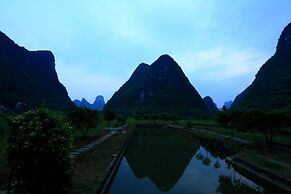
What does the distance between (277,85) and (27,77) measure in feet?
382

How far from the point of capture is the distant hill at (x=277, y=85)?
97031 millimetres

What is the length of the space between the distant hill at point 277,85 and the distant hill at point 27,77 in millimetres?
79284

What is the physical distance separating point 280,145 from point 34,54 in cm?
17359

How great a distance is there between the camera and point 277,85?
112250 mm

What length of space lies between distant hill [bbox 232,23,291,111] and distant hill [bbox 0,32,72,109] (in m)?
79.3

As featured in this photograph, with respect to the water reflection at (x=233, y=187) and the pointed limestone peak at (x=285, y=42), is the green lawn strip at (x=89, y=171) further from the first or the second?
the pointed limestone peak at (x=285, y=42)

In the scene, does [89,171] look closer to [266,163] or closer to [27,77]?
[266,163]

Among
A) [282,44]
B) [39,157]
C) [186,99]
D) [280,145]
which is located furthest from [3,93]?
[282,44]

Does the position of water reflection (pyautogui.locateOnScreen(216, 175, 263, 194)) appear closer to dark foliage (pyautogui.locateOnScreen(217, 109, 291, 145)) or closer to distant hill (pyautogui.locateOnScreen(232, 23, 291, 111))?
dark foliage (pyautogui.locateOnScreen(217, 109, 291, 145))

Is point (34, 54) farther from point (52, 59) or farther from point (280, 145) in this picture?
point (280, 145)

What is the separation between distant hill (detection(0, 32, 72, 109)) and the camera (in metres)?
105

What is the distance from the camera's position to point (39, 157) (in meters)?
8.46

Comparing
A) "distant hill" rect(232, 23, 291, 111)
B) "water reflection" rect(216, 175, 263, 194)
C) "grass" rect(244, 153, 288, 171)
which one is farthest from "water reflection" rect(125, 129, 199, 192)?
"distant hill" rect(232, 23, 291, 111)

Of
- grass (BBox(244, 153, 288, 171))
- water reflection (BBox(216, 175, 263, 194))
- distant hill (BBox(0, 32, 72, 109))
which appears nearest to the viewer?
water reflection (BBox(216, 175, 263, 194))
